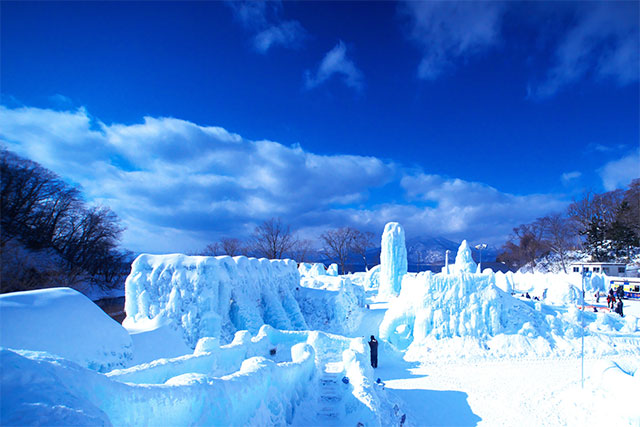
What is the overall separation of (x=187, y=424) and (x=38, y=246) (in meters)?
26.3

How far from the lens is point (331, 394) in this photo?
7.88 m

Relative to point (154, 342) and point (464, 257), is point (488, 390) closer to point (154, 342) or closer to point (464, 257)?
point (154, 342)

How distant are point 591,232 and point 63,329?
5164 centimetres

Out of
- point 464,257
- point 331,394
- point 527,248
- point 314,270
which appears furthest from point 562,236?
point 331,394

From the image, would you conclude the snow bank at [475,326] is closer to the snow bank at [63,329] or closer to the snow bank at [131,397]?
the snow bank at [131,397]

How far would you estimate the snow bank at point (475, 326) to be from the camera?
1315 centimetres

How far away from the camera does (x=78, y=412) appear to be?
2.10 meters

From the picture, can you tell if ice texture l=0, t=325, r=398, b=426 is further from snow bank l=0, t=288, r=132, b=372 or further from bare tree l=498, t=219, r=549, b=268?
bare tree l=498, t=219, r=549, b=268

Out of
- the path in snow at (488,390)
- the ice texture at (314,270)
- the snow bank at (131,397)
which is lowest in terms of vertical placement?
the path in snow at (488,390)

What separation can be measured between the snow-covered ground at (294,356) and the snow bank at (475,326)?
59 millimetres

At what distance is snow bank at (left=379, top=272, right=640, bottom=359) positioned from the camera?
1315 centimetres

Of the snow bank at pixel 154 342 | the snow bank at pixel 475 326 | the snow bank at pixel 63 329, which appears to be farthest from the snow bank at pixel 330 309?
the snow bank at pixel 63 329

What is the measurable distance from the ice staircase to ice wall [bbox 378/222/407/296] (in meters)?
20.9

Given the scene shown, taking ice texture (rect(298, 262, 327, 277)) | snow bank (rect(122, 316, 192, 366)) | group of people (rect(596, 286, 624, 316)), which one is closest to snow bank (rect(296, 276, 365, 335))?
snow bank (rect(122, 316, 192, 366))
